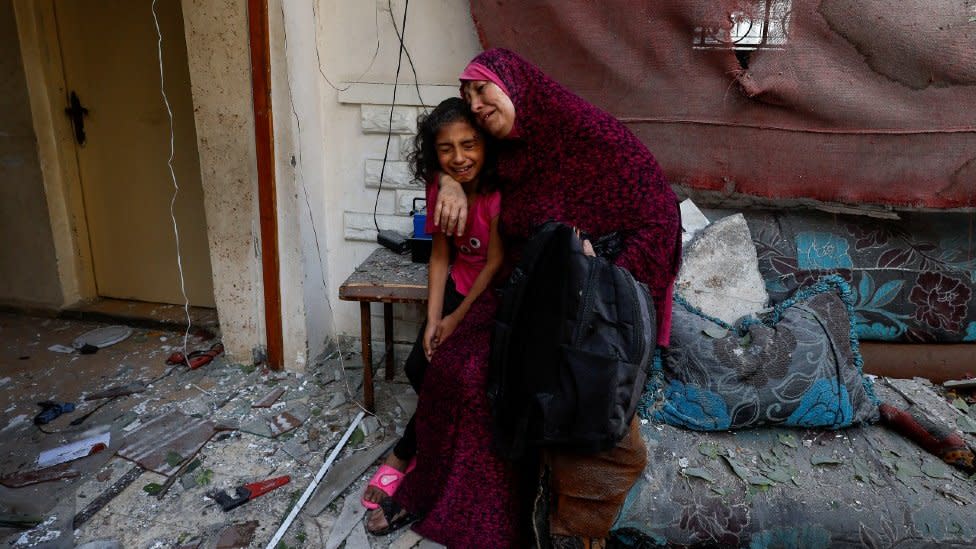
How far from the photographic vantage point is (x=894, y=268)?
265cm

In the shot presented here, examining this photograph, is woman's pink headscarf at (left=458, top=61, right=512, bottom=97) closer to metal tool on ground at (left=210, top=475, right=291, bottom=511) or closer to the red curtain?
the red curtain

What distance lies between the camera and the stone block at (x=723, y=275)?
102 inches

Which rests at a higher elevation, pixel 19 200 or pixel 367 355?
pixel 19 200

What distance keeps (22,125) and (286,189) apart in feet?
7.13

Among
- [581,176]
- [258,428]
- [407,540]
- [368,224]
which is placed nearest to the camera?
[581,176]

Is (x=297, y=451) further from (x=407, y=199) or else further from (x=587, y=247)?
(x=587, y=247)

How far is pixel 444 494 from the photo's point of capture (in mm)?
2047

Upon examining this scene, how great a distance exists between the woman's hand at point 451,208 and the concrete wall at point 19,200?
3265 mm

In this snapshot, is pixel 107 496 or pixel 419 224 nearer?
pixel 107 496

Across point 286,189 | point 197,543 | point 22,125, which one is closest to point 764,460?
point 197,543

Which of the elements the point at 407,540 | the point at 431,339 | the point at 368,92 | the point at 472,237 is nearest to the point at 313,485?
the point at 407,540

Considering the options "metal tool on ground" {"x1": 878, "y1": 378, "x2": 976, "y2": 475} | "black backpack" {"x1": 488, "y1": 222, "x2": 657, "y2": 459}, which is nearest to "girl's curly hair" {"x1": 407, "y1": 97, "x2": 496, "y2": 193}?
"black backpack" {"x1": 488, "y1": 222, "x2": 657, "y2": 459}

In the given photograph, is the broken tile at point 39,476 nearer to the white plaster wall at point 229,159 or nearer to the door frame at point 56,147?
the white plaster wall at point 229,159

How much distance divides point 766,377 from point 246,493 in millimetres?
2094
